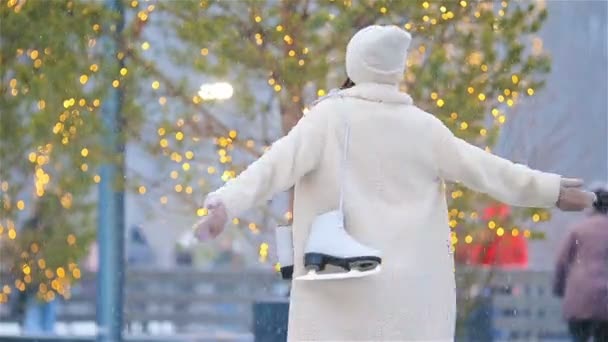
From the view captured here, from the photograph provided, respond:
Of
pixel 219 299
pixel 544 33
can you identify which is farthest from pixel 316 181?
pixel 219 299

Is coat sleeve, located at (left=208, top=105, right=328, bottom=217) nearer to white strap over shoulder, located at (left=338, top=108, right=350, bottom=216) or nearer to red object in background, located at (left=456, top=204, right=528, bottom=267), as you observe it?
white strap over shoulder, located at (left=338, top=108, right=350, bottom=216)

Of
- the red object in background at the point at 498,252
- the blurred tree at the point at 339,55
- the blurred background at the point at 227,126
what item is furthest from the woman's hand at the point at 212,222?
the red object in background at the point at 498,252

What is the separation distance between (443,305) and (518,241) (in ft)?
12.8

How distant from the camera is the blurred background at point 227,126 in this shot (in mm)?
6312

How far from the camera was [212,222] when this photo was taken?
3.00 metres

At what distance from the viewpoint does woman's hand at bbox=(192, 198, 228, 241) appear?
298 centimetres

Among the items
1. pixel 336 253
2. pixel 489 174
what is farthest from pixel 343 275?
pixel 489 174

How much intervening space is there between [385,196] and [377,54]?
315 millimetres

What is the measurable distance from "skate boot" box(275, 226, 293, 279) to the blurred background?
2.52 meters

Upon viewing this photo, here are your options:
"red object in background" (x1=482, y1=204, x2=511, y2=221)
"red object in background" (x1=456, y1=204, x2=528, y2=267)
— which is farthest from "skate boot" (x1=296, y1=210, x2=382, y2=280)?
"red object in background" (x1=456, y1=204, x2=528, y2=267)

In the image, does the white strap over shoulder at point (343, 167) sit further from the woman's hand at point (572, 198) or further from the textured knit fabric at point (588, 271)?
the textured knit fabric at point (588, 271)

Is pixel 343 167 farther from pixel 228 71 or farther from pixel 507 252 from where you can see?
pixel 507 252

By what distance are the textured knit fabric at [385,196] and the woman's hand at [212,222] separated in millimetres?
182

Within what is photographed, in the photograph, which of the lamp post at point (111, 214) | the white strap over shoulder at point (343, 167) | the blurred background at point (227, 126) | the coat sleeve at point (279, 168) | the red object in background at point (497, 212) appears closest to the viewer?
the coat sleeve at point (279, 168)
